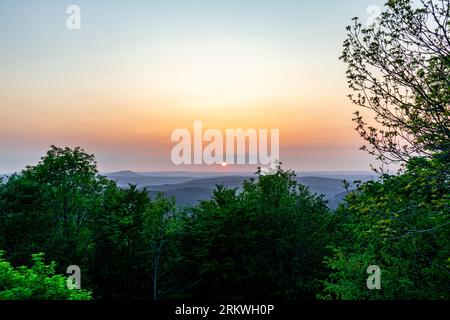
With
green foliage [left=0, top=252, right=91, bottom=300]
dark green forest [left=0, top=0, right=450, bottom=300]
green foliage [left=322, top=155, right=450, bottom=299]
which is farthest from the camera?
dark green forest [left=0, top=0, right=450, bottom=300]

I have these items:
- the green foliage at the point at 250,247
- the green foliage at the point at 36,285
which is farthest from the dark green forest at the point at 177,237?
the green foliage at the point at 36,285

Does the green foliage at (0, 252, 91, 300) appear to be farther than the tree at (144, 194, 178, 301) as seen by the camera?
No

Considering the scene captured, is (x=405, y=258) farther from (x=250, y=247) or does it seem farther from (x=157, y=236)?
(x=157, y=236)

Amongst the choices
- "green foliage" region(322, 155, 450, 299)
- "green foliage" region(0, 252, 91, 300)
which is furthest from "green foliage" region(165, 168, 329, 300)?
"green foliage" region(0, 252, 91, 300)

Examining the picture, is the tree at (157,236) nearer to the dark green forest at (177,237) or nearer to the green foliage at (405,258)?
the dark green forest at (177,237)

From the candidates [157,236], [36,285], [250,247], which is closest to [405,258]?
[250,247]

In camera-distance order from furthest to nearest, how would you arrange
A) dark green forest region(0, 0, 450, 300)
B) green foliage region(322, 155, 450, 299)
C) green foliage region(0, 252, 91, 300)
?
1. dark green forest region(0, 0, 450, 300)
2. green foliage region(322, 155, 450, 299)
3. green foliage region(0, 252, 91, 300)

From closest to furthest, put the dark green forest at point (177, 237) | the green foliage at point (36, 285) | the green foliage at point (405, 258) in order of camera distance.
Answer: the green foliage at point (36, 285) < the green foliage at point (405, 258) < the dark green forest at point (177, 237)

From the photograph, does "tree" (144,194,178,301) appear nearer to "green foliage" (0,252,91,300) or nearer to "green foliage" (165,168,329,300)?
"green foliage" (165,168,329,300)

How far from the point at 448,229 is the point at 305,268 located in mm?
22757

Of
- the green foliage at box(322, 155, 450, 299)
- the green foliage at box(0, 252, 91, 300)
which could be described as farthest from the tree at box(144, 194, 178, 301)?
the green foliage at box(0, 252, 91, 300)

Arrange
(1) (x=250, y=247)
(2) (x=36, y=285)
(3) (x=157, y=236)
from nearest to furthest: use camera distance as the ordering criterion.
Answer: (2) (x=36, y=285), (1) (x=250, y=247), (3) (x=157, y=236)
